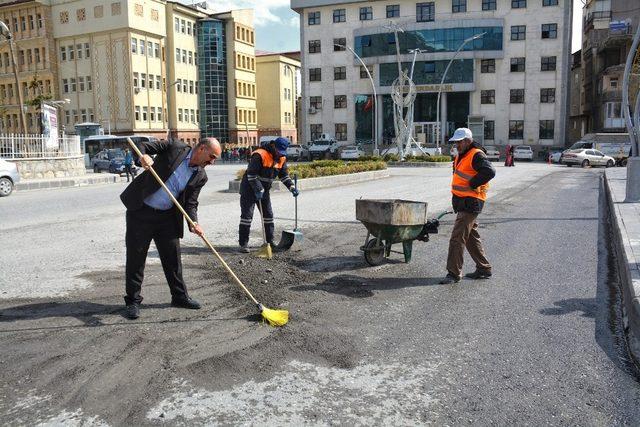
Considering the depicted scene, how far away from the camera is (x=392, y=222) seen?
7105 millimetres

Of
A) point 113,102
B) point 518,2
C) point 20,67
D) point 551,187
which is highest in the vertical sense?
point 518,2

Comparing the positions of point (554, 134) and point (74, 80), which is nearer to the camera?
point (554, 134)

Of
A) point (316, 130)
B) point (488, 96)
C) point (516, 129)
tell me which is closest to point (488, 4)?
point (488, 96)

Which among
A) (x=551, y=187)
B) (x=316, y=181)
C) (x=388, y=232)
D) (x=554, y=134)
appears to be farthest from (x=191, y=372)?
(x=554, y=134)

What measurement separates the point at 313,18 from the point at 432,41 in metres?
12.7

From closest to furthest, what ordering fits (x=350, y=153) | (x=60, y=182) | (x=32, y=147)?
(x=60, y=182) < (x=32, y=147) < (x=350, y=153)

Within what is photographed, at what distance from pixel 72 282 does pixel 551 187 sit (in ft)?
58.6

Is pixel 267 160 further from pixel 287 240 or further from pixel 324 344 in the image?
pixel 324 344

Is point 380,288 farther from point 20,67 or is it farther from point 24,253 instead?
point 20,67

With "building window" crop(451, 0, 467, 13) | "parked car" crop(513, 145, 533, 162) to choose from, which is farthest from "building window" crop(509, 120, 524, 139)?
"building window" crop(451, 0, 467, 13)

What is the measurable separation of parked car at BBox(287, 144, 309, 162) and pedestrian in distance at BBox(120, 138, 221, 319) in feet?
147

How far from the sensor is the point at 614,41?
52844mm

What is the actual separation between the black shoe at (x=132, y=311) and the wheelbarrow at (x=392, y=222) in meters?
3.10

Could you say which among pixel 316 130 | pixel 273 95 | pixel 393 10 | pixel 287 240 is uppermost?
pixel 393 10
